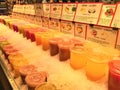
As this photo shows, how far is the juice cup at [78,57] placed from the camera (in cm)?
111

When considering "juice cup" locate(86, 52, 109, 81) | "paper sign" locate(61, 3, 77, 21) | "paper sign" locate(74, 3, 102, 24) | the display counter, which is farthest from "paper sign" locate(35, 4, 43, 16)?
"juice cup" locate(86, 52, 109, 81)

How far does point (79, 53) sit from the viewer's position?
1.10 m

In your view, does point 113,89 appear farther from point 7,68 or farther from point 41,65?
point 7,68

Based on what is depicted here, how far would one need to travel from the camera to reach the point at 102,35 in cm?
163

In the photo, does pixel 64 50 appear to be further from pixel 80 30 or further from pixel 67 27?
pixel 67 27

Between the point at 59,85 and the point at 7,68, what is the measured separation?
669mm

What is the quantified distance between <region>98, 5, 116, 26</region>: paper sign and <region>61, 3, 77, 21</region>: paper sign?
1.61ft

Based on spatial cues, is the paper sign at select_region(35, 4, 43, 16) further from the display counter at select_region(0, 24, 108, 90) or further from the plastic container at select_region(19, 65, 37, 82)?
the plastic container at select_region(19, 65, 37, 82)

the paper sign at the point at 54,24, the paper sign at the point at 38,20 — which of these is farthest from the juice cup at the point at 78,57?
the paper sign at the point at 38,20

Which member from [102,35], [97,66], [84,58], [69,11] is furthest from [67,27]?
[97,66]

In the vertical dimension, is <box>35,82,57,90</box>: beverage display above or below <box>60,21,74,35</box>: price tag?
below

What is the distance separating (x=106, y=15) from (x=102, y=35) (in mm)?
206

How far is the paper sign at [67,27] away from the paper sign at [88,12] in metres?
0.15

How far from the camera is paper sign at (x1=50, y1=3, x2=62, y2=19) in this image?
92.0 inches
